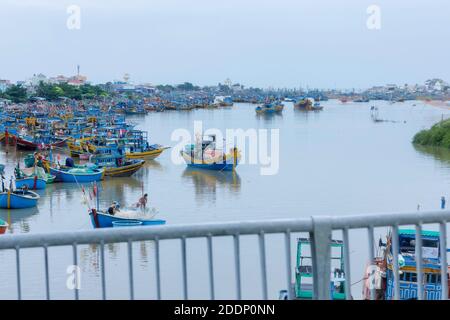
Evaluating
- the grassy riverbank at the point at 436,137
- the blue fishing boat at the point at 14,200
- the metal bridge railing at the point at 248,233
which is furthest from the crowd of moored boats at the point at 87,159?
the metal bridge railing at the point at 248,233

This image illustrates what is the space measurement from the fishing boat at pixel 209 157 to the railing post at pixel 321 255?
43.4 ft

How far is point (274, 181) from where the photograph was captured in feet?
41.6

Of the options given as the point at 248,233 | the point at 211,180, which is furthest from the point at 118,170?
the point at 248,233

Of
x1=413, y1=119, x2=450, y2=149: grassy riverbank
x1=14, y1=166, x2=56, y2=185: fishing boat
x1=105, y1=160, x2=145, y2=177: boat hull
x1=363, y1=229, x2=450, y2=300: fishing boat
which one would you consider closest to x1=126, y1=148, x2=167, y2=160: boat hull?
x1=105, y1=160, x2=145, y2=177: boat hull

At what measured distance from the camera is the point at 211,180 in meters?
13.6

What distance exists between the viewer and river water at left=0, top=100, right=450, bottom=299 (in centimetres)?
577

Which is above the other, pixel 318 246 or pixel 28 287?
pixel 318 246

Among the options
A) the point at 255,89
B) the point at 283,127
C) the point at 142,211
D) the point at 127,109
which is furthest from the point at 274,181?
the point at 255,89

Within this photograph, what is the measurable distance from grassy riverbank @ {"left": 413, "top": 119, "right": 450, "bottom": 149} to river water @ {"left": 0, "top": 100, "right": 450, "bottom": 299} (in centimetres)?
62

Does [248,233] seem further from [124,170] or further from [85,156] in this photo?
[85,156]

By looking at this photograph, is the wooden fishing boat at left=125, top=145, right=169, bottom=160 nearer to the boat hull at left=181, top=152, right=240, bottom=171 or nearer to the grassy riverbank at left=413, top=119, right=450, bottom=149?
the boat hull at left=181, top=152, right=240, bottom=171
